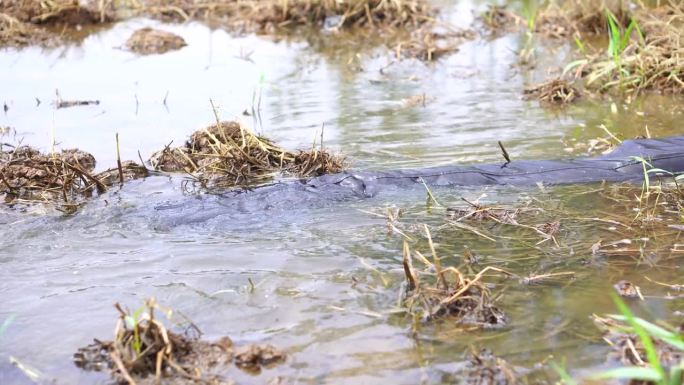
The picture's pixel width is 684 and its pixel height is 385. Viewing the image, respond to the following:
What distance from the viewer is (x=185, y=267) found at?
148 inches

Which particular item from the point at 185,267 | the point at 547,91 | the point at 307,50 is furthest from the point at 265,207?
the point at 307,50

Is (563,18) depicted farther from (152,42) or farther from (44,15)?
(44,15)

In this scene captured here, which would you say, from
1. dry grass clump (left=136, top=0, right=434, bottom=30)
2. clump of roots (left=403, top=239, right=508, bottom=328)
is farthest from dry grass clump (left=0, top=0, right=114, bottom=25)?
clump of roots (left=403, top=239, right=508, bottom=328)

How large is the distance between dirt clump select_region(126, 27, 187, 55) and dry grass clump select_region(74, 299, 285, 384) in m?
6.20

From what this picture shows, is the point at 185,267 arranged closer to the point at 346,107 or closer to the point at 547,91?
the point at 346,107

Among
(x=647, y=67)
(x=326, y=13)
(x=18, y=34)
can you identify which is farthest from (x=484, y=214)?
(x=18, y=34)

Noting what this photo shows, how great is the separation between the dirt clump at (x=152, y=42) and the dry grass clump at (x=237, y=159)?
11.8 feet

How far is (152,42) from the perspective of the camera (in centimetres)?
874

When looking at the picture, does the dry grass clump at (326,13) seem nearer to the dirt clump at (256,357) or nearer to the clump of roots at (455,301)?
the clump of roots at (455,301)

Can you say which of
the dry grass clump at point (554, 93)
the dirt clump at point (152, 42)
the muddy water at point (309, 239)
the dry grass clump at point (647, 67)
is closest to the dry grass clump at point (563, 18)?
the muddy water at point (309, 239)

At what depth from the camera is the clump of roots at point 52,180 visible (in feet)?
15.5

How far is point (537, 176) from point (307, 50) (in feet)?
14.9

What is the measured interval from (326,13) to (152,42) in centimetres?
230

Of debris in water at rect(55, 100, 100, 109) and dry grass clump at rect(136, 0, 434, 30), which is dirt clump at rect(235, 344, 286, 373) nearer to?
debris in water at rect(55, 100, 100, 109)
